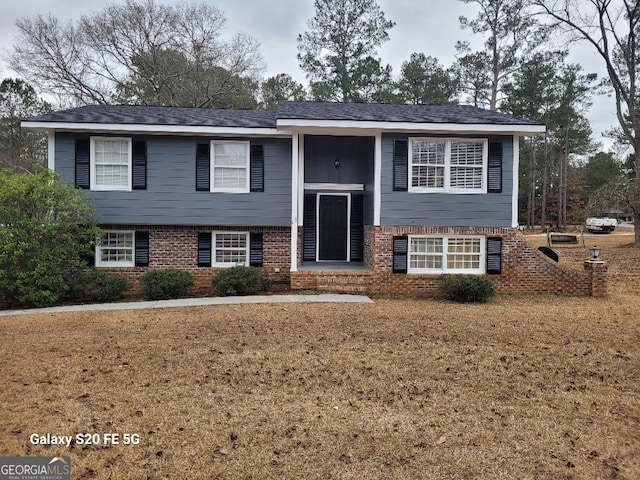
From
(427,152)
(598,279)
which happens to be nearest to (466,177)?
(427,152)

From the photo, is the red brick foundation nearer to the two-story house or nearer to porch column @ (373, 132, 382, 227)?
the two-story house

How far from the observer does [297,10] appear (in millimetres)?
26641

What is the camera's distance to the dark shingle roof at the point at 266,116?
11086 mm

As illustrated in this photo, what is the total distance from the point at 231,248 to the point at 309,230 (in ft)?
7.69

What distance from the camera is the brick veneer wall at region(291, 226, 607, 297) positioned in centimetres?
1112

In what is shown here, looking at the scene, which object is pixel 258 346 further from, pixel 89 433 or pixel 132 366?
pixel 89 433

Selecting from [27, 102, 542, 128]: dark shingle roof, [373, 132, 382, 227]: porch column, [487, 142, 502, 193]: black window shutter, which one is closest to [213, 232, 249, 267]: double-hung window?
[27, 102, 542, 128]: dark shingle roof

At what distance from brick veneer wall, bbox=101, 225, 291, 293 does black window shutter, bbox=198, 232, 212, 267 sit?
0.30 feet

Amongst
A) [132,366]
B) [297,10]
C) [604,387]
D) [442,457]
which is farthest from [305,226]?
[297,10]

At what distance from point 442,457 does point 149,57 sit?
25.9 meters

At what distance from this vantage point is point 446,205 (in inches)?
448

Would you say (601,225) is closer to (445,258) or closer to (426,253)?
(445,258)

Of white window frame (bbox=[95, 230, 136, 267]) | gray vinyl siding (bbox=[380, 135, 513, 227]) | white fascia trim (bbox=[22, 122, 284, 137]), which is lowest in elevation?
white window frame (bbox=[95, 230, 136, 267])

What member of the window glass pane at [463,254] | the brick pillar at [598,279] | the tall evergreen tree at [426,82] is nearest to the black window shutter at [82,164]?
the window glass pane at [463,254]
